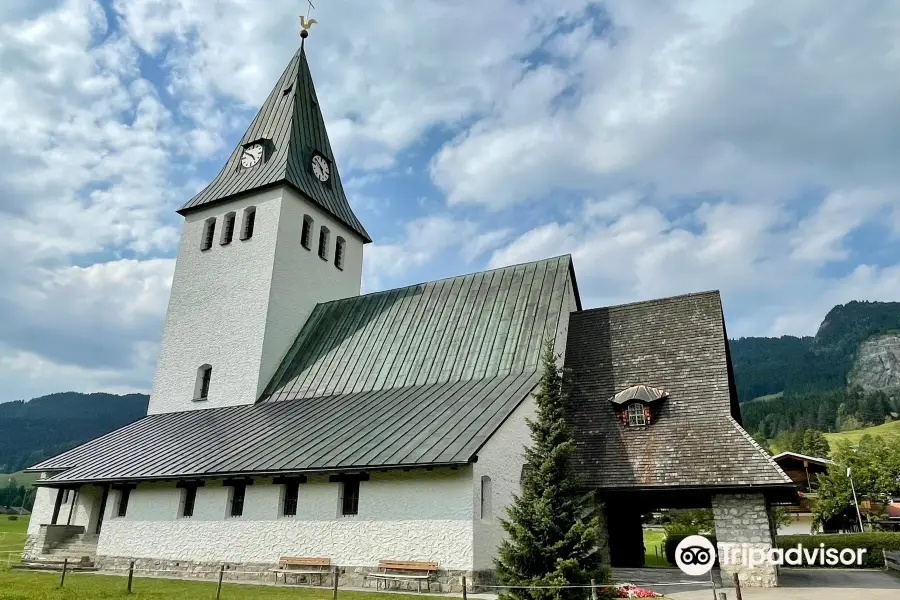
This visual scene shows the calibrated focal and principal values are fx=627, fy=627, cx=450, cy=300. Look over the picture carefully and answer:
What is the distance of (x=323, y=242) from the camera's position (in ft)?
94.3

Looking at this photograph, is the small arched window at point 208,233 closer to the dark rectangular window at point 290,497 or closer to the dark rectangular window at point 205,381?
the dark rectangular window at point 205,381

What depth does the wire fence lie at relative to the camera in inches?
465

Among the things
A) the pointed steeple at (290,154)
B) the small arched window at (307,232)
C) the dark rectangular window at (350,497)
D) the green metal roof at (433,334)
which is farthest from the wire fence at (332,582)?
the pointed steeple at (290,154)

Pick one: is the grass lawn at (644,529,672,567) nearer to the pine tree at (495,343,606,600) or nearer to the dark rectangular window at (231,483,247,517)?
the pine tree at (495,343,606,600)

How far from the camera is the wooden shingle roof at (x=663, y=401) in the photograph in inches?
617

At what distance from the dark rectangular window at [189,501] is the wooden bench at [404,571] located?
23.9ft

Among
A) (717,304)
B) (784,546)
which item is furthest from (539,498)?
(784,546)

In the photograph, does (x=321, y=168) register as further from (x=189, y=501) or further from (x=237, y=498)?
(x=237, y=498)

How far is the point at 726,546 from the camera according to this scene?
50.1ft

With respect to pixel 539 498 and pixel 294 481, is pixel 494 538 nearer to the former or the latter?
pixel 539 498

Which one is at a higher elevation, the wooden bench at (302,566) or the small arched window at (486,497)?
the small arched window at (486,497)

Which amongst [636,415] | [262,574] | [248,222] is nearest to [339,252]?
[248,222]

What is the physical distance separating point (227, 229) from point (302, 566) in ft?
54.9

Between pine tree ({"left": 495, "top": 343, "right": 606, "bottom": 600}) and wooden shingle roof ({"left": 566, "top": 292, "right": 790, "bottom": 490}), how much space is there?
336 centimetres
